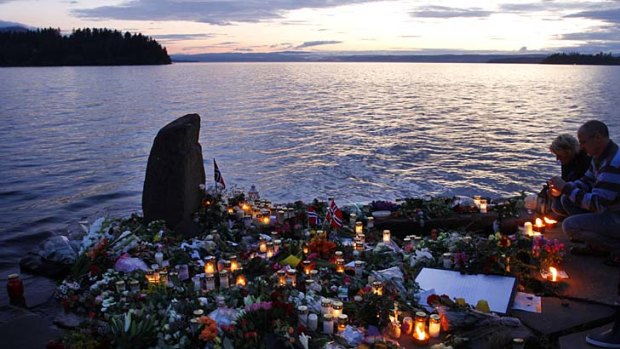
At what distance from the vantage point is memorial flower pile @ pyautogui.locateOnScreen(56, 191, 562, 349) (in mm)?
6461

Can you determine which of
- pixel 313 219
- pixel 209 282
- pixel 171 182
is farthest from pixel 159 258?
pixel 313 219

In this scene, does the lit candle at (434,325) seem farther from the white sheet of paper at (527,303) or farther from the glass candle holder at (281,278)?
the glass candle holder at (281,278)

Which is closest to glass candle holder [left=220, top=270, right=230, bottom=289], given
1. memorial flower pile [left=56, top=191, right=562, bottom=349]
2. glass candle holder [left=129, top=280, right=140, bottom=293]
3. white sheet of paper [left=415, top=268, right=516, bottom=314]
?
memorial flower pile [left=56, top=191, right=562, bottom=349]

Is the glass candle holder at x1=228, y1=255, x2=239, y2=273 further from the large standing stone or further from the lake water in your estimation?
the lake water

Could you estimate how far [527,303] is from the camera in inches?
286

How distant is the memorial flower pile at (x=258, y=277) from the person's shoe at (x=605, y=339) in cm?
163

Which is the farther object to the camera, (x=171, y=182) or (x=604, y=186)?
(x=171, y=182)

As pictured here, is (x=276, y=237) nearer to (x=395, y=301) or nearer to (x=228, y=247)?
(x=228, y=247)

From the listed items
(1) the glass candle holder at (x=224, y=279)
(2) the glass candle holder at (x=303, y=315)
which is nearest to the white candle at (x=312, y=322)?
(2) the glass candle holder at (x=303, y=315)

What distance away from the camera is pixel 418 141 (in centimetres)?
2734

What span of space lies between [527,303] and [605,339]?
131 centimetres

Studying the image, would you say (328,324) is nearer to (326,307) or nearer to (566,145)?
(326,307)

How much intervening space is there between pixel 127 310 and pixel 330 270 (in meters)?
2.91

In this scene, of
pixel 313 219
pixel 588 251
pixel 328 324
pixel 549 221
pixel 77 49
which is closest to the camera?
pixel 328 324
